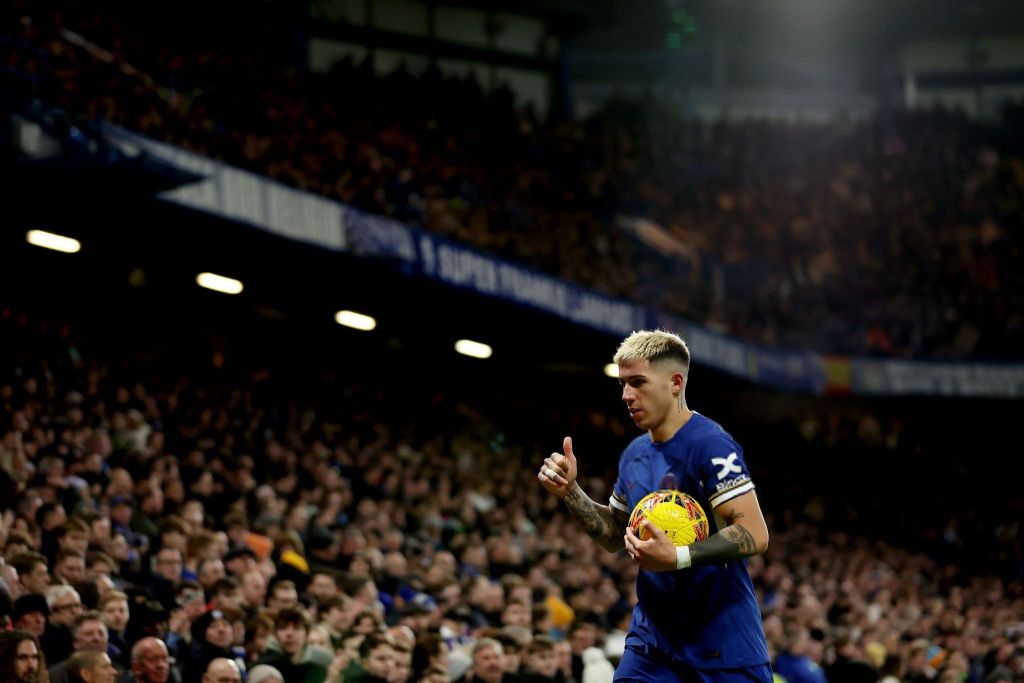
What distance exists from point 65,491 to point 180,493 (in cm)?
128

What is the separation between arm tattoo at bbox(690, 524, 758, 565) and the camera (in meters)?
4.83

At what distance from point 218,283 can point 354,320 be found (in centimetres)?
268

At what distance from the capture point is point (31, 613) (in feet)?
24.5

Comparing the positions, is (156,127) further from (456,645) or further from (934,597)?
(934,597)

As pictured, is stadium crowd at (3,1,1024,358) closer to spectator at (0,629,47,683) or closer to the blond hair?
spectator at (0,629,47,683)

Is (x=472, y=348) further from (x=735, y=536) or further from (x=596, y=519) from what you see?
(x=735, y=536)

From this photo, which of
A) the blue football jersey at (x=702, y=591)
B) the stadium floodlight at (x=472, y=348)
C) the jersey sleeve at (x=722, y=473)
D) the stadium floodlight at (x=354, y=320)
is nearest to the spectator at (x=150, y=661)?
the blue football jersey at (x=702, y=591)

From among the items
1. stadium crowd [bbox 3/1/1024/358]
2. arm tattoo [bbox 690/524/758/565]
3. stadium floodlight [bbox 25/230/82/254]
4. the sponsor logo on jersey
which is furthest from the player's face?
stadium crowd [bbox 3/1/1024/358]

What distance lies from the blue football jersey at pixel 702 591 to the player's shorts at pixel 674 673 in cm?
3

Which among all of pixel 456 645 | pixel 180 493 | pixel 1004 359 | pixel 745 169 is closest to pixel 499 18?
pixel 745 169

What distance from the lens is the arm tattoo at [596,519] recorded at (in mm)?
5320

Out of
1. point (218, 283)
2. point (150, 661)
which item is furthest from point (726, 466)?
point (218, 283)

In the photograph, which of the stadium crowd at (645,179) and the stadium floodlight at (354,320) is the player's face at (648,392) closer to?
the stadium crowd at (645,179)

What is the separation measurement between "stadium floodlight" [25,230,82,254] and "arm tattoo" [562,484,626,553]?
32.2 feet
